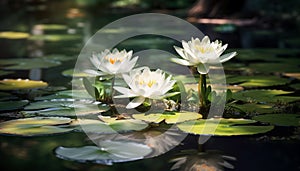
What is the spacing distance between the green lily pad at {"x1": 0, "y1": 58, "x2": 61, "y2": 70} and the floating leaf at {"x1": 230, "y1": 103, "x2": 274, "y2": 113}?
1.42m

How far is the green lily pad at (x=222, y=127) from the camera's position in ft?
5.33

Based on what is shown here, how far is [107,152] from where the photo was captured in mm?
1433

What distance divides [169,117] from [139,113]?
0.13 metres

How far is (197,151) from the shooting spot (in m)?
1.50

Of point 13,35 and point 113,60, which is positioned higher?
point 13,35

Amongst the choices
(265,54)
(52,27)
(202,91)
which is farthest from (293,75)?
(52,27)

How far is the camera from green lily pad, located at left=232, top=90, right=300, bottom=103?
2.08m

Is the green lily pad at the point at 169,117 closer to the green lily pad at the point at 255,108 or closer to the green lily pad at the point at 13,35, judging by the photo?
the green lily pad at the point at 255,108

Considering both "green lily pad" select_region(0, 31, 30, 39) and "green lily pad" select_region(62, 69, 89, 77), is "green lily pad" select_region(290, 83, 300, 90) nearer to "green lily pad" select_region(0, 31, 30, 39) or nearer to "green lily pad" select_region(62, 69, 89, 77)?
"green lily pad" select_region(62, 69, 89, 77)

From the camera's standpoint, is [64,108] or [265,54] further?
[265,54]

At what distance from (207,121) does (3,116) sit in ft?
2.44

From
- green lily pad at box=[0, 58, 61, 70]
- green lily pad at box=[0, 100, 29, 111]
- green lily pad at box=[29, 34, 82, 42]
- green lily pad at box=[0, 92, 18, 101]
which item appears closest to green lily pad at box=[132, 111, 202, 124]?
green lily pad at box=[0, 100, 29, 111]

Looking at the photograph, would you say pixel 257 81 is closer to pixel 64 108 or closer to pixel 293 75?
pixel 293 75

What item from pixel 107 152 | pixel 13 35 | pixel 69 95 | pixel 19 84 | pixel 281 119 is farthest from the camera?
pixel 13 35
